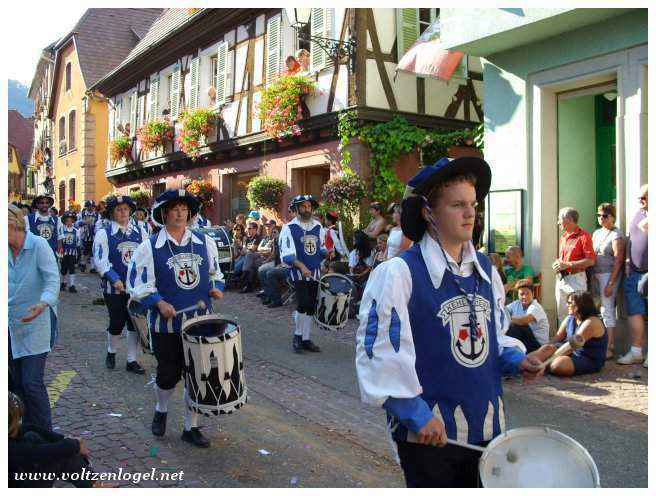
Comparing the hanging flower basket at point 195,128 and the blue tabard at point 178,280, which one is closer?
the blue tabard at point 178,280

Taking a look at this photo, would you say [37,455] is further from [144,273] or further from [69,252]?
[69,252]

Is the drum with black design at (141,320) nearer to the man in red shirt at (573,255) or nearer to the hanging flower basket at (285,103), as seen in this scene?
the man in red shirt at (573,255)

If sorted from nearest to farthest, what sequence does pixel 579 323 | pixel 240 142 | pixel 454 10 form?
pixel 579 323
pixel 454 10
pixel 240 142

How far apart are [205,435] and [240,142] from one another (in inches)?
519

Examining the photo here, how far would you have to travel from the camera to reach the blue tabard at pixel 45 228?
14109 mm

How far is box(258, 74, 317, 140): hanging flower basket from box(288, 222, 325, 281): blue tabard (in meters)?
6.79

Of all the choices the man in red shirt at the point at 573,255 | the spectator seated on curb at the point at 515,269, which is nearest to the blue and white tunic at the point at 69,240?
the spectator seated on curb at the point at 515,269

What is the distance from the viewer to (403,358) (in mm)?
2598

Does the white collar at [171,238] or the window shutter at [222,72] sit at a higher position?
the window shutter at [222,72]

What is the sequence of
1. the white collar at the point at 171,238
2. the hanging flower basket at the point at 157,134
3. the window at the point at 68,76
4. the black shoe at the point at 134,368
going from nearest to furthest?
the white collar at the point at 171,238 → the black shoe at the point at 134,368 → the hanging flower basket at the point at 157,134 → the window at the point at 68,76

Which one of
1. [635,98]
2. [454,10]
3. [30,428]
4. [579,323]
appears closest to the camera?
[30,428]

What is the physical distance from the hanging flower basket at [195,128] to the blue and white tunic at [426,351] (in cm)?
1712
